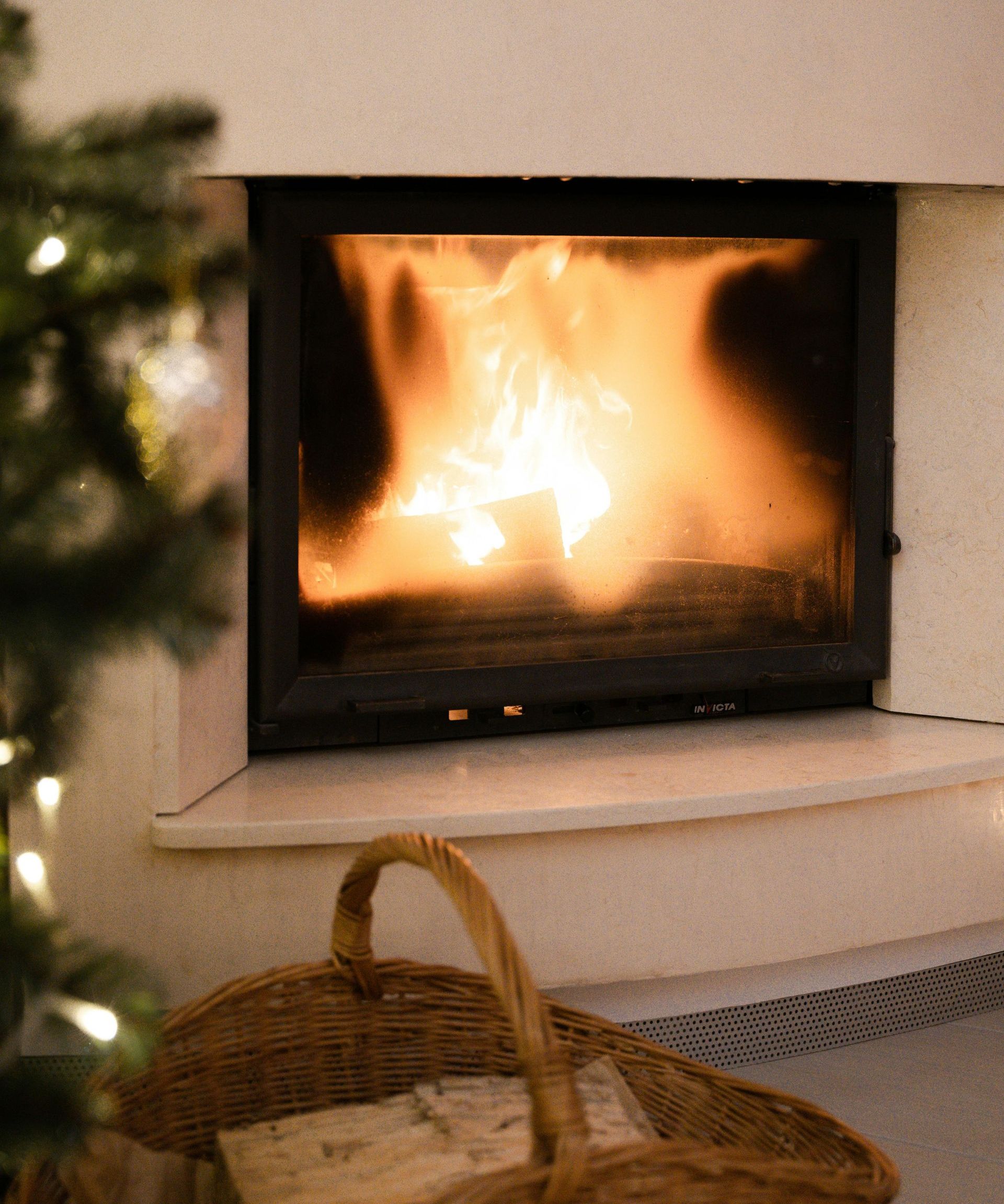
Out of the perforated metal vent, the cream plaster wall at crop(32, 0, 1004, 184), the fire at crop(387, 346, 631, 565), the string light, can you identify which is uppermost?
the cream plaster wall at crop(32, 0, 1004, 184)

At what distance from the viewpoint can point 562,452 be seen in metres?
1.77

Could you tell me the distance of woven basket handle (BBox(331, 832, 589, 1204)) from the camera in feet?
2.32

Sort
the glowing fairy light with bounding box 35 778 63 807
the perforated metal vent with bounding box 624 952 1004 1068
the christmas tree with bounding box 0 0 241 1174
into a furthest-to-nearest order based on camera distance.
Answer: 1. the perforated metal vent with bounding box 624 952 1004 1068
2. the glowing fairy light with bounding box 35 778 63 807
3. the christmas tree with bounding box 0 0 241 1174

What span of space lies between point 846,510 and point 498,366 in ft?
1.92

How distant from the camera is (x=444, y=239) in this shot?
166 centimetres

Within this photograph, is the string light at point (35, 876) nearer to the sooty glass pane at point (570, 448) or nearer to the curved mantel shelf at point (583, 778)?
the curved mantel shelf at point (583, 778)

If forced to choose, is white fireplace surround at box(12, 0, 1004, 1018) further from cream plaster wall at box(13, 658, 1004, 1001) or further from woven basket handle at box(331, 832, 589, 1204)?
woven basket handle at box(331, 832, 589, 1204)

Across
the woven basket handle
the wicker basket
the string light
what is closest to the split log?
the wicker basket

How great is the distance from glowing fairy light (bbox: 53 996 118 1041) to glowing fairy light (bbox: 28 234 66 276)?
1.29 ft

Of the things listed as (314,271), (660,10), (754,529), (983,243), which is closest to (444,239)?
(314,271)

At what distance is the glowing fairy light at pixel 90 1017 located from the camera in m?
0.68

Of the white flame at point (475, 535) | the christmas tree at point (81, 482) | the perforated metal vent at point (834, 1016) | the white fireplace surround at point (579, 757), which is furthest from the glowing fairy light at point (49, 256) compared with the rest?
the perforated metal vent at point (834, 1016)

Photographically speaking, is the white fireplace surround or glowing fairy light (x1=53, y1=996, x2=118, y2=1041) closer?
glowing fairy light (x1=53, y1=996, x2=118, y2=1041)

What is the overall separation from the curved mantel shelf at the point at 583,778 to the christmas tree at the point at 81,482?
588 mm
